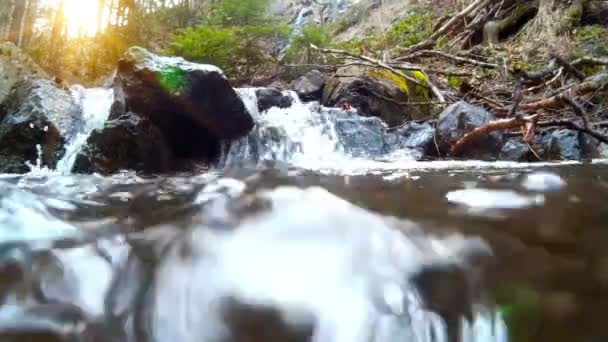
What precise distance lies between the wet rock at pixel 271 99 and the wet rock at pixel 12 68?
3.26 m

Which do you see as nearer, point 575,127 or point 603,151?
point 603,151

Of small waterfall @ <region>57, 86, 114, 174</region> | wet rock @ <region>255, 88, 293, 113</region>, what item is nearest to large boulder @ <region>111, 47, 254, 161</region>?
small waterfall @ <region>57, 86, 114, 174</region>

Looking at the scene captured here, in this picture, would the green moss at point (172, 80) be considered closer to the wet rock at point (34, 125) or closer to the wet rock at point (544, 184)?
the wet rock at point (34, 125)

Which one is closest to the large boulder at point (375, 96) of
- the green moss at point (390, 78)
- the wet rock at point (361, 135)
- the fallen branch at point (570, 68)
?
the green moss at point (390, 78)

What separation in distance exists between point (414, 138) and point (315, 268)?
4.80 metres

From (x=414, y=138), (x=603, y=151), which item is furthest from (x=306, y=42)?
(x=603, y=151)

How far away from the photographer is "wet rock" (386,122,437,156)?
5.45 meters

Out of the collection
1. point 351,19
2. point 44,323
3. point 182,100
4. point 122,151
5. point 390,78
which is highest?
point 351,19

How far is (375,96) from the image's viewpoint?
7211 millimetres

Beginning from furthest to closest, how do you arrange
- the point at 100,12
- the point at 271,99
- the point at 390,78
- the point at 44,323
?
the point at 100,12 < the point at 390,78 < the point at 271,99 < the point at 44,323

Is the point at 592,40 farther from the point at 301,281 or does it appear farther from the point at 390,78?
the point at 301,281

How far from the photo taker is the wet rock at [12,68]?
542 cm

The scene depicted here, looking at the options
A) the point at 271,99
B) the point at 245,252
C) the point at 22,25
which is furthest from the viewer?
the point at 22,25

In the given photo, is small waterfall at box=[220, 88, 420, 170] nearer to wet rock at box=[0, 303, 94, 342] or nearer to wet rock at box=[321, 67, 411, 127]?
wet rock at box=[321, 67, 411, 127]
